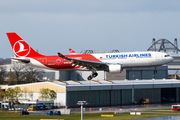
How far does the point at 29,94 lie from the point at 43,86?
5793 millimetres

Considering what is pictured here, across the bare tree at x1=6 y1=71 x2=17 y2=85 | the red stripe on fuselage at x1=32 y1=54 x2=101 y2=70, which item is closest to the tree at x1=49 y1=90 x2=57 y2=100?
the red stripe on fuselage at x1=32 y1=54 x2=101 y2=70

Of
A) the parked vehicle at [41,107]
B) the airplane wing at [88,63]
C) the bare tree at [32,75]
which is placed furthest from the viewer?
the bare tree at [32,75]

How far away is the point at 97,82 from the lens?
424 feet

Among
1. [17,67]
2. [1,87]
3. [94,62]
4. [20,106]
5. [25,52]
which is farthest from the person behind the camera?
[17,67]

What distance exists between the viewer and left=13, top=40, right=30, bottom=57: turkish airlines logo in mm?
82750

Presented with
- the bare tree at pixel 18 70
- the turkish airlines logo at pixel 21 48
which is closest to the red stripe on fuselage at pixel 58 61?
the turkish airlines logo at pixel 21 48

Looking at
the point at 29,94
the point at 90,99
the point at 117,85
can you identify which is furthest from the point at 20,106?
the point at 117,85

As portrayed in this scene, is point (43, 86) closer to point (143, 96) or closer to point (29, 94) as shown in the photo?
point (29, 94)

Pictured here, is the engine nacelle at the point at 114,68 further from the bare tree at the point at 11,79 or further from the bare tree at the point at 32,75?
the bare tree at the point at 32,75

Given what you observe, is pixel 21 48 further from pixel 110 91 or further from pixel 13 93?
pixel 110 91

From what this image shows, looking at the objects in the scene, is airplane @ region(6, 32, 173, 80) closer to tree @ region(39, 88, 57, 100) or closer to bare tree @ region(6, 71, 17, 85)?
tree @ region(39, 88, 57, 100)

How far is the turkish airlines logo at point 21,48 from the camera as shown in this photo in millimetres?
82750

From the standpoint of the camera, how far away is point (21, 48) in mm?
83688

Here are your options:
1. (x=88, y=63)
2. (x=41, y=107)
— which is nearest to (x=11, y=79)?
(x=41, y=107)
